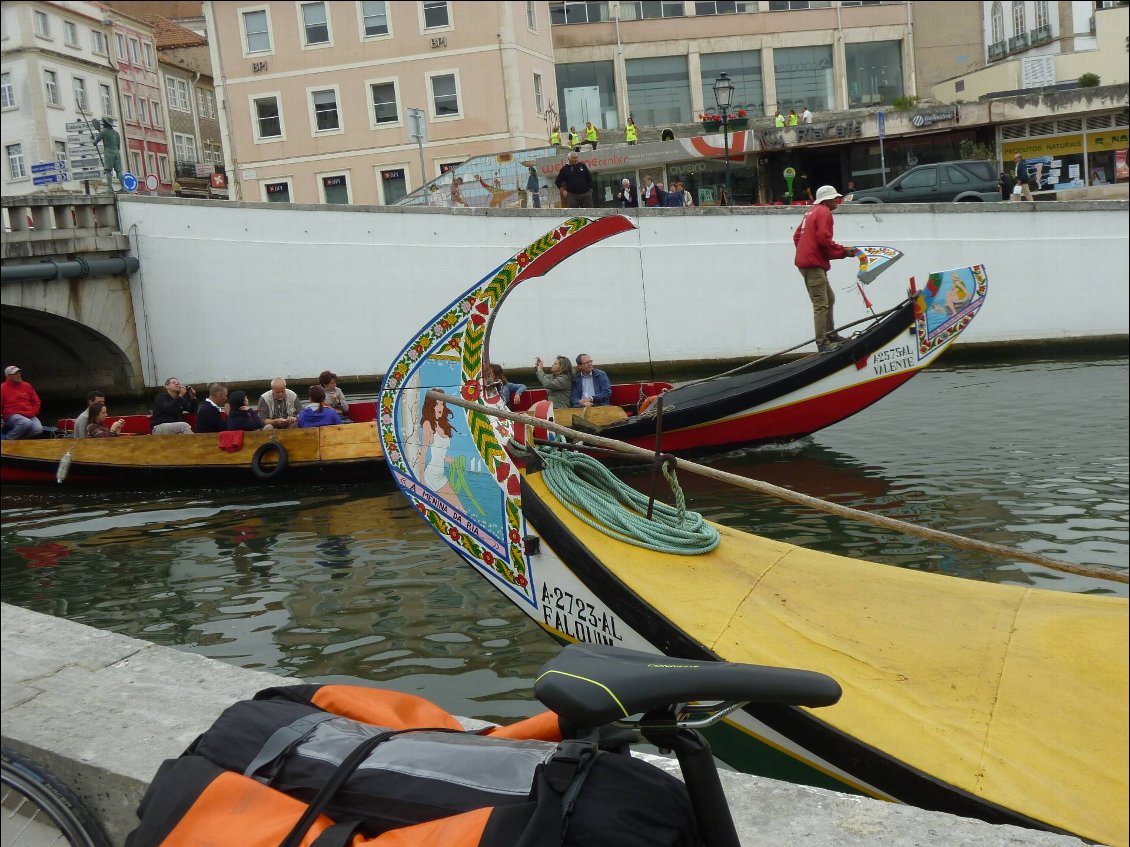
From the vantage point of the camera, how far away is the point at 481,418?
4891mm

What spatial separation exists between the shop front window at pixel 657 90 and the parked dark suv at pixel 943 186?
15.6m

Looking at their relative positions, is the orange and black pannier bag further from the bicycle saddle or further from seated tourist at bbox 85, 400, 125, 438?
seated tourist at bbox 85, 400, 125, 438

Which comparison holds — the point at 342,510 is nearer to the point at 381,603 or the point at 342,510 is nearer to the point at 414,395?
the point at 381,603

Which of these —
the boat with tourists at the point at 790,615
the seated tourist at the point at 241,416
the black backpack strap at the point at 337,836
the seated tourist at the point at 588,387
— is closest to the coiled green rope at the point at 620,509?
the boat with tourists at the point at 790,615

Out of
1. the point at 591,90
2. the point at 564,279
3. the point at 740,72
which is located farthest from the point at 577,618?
the point at 740,72

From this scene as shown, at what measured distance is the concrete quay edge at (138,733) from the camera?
1821 mm

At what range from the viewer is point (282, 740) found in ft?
5.53

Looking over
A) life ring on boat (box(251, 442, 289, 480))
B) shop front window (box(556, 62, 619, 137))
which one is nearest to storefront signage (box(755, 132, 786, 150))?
shop front window (box(556, 62, 619, 137))

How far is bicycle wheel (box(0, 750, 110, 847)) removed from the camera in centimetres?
197

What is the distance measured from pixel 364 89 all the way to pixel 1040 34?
18573mm

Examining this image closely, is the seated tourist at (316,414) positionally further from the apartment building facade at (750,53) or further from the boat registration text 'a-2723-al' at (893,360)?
the apartment building facade at (750,53)

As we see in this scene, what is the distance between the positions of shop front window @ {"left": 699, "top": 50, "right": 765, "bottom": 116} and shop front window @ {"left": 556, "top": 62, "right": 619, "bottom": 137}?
2.60 metres

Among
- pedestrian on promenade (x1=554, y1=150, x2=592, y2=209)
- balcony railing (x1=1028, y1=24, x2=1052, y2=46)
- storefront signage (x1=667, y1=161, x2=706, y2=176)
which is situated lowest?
pedestrian on promenade (x1=554, y1=150, x2=592, y2=209)

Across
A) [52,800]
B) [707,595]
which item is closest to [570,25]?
[707,595]
